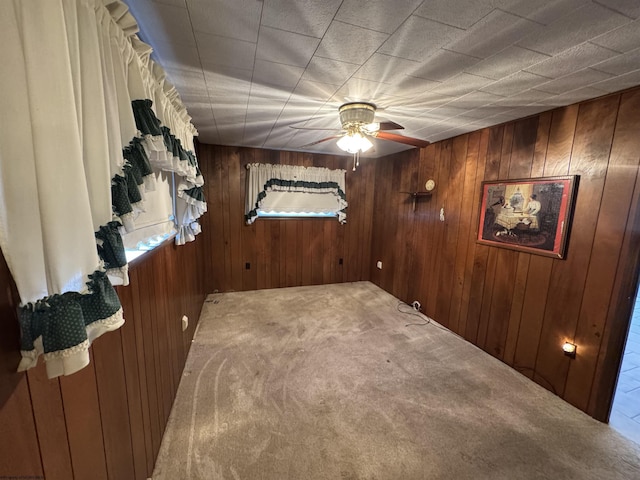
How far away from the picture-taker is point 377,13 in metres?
1.08

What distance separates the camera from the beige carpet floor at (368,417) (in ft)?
4.81

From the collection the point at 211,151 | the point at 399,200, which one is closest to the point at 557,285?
the point at 399,200

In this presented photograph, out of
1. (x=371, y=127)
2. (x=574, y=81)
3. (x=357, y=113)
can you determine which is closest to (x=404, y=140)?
(x=371, y=127)

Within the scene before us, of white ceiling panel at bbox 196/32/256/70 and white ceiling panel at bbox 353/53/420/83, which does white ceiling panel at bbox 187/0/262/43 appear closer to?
white ceiling panel at bbox 196/32/256/70

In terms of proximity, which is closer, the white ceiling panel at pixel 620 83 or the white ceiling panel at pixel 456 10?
the white ceiling panel at pixel 456 10

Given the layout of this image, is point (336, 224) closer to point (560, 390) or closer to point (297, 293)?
point (297, 293)

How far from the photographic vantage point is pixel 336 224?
14.6 feet

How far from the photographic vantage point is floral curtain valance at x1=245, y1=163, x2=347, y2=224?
387cm

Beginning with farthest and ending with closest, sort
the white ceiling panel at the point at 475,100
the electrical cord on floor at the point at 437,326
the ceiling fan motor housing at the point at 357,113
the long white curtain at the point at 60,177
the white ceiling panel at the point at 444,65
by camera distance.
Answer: the electrical cord on floor at the point at 437,326 → the ceiling fan motor housing at the point at 357,113 → the white ceiling panel at the point at 475,100 → the white ceiling panel at the point at 444,65 → the long white curtain at the point at 60,177

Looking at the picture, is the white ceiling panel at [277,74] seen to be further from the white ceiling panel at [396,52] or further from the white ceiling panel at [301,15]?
the white ceiling panel at [301,15]

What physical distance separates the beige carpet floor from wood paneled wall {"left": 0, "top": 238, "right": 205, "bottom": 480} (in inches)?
12.3

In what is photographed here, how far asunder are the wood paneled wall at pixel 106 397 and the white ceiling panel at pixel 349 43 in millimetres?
1385

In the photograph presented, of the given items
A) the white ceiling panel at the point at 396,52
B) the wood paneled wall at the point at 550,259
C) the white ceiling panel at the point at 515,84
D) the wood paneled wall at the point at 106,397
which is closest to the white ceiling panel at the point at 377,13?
the white ceiling panel at the point at 396,52

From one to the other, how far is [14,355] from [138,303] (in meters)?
0.74
